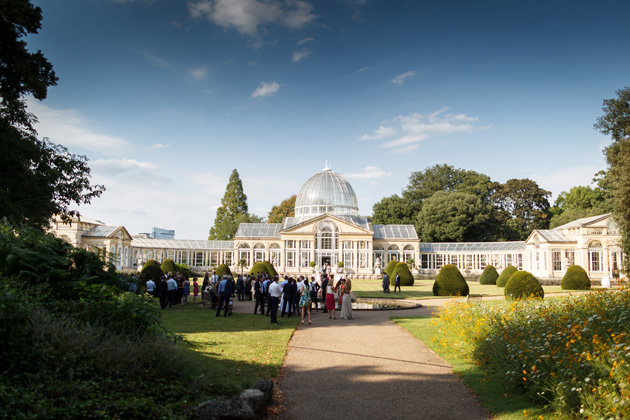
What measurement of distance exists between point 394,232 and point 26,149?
48.3 metres

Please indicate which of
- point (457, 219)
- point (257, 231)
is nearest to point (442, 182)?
point (457, 219)

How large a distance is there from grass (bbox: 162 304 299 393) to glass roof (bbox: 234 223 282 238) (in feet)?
130

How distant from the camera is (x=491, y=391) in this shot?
7770 millimetres

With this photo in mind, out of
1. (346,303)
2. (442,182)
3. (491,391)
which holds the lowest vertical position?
(491,391)

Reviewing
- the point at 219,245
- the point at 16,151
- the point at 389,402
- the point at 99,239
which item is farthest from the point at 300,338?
the point at 219,245

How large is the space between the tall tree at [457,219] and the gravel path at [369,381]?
50.1 metres

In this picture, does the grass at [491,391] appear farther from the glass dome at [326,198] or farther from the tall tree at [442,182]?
the tall tree at [442,182]

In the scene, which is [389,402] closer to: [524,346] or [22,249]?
[524,346]

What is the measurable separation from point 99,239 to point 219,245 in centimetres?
1629

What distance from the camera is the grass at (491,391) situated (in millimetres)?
6590

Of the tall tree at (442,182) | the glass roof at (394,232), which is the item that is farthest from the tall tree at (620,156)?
the tall tree at (442,182)

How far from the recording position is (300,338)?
13.2 m

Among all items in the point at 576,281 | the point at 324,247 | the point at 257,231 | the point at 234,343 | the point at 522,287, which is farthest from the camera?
the point at 257,231

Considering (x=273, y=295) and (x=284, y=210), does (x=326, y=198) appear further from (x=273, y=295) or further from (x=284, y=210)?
(x=273, y=295)
